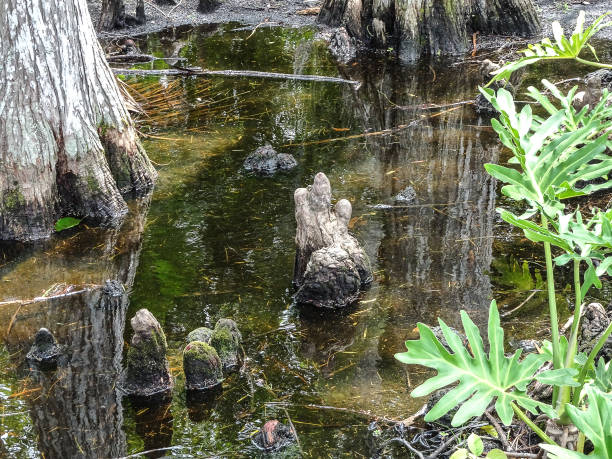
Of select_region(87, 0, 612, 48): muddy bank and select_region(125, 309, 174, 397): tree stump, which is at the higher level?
select_region(87, 0, 612, 48): muddy bank

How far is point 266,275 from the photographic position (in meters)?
5.78

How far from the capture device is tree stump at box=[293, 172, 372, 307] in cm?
535

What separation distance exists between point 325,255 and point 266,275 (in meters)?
0.62

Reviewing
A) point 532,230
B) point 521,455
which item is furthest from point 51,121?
point 532,230

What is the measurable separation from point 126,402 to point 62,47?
11.1 ft

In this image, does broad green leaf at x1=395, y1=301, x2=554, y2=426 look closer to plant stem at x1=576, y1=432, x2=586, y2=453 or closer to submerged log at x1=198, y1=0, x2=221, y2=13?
plant stem at x1=576, y1=432, x2=586, y2=453

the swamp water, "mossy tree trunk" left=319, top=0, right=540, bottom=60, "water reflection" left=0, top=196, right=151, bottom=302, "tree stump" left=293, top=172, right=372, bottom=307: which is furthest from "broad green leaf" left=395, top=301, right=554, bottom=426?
"mossy tree trunk" left=319, top=0, right=540, bottom=60

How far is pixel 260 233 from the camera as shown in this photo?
252 inches

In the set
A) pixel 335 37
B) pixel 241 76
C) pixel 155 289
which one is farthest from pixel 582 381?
pixel 335 37

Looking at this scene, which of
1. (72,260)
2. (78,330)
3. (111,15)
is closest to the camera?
(78,330)

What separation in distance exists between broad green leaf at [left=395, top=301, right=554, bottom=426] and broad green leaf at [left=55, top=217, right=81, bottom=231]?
4.77 m

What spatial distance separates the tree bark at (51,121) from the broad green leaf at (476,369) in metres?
4.77

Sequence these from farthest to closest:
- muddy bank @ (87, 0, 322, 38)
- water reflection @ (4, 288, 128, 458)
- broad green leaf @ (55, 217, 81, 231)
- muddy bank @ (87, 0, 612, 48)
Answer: muddy bank @ (87, 0, 322, 38) < muddy bank @ (87, 0, 612, 48) < broad green leaf @ (55, 217, 81, 231) < water reflection @ (4, 288, 128, 458)

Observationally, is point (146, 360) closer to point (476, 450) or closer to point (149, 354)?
point (149, 354)
